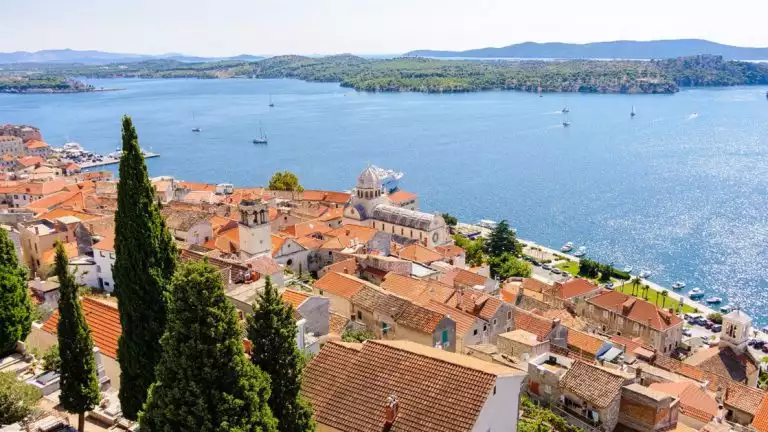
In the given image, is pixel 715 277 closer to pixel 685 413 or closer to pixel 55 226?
pixel 685 413

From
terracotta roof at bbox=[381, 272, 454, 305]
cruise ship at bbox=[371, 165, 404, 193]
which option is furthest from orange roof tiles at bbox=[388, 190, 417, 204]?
terracotta roof at bbox=[381, 272, 454, 305]

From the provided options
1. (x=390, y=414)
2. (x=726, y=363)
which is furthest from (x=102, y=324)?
(x=726, y=363)

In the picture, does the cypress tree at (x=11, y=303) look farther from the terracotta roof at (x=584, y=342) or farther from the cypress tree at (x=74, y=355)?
the terracotta roof at (x=584, y=342)

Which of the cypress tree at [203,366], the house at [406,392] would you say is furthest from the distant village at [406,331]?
the cypress tree at [203,366]

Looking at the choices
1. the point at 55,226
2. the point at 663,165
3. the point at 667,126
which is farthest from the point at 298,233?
the point at 667,126

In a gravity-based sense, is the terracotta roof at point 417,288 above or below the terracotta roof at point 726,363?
above

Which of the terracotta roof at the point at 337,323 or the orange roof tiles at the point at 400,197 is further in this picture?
the orange roof tiles at the point at 400,197
